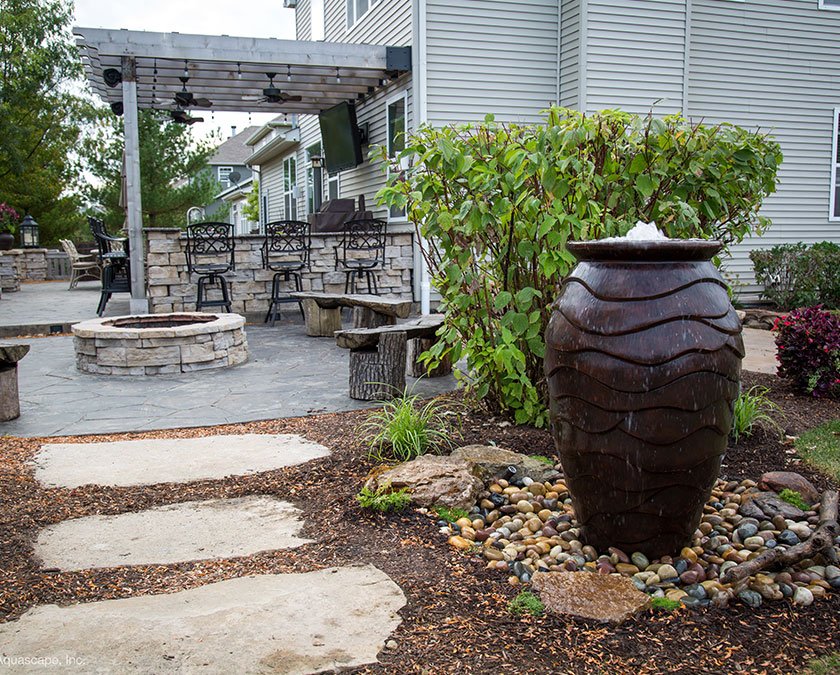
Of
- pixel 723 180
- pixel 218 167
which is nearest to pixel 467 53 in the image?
pixel 723 180

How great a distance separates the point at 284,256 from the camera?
34.4 feet

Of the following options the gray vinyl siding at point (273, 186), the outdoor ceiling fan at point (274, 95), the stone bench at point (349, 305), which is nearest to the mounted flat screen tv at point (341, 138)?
the outdoor ceiling fan at point (274, 95)

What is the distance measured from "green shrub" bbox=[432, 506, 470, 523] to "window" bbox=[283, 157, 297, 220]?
55.1ft

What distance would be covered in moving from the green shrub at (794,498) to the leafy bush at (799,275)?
8.00 m

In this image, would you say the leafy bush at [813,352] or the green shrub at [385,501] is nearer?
the green shrub at [385,501]

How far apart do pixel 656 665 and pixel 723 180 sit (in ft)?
9.71

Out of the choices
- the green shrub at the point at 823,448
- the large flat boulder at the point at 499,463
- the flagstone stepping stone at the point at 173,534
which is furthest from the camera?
the green shrub at the point at 823,448

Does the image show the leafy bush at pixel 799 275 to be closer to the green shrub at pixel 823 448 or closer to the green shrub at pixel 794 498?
the green shrub at pixel 823 448

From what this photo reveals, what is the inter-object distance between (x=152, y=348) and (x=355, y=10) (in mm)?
9375

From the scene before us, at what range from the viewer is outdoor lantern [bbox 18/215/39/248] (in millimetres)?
19219

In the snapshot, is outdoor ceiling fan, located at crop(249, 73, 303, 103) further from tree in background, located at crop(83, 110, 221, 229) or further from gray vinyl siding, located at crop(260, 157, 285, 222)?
gray vinyl siding, located at crop(260, 157, 285, 222)

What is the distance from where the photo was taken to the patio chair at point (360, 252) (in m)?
10.5

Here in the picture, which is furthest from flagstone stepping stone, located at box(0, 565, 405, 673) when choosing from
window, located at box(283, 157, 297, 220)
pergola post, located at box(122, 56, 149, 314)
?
window, located at box(283, 157, 297, 220)

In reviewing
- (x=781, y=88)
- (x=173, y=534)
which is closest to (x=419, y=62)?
(x=781, y=88)
